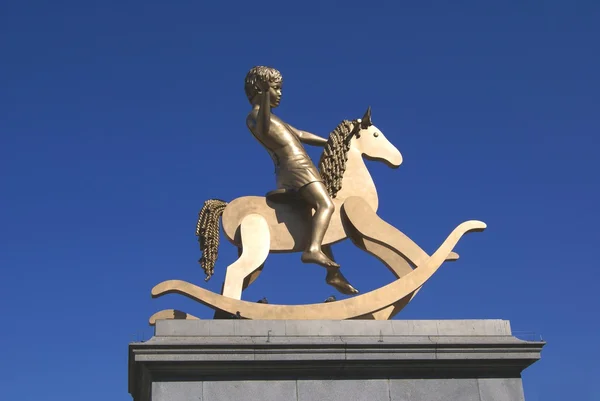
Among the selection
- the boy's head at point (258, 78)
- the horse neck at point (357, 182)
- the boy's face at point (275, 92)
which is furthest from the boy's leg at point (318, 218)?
the boy's head at point (258, 78)

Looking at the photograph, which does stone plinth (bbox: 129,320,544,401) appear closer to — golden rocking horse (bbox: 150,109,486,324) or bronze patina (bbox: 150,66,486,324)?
golden rocking horse (bbox: 150,109,486,324)

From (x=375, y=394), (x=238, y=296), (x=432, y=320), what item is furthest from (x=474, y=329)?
(x=238, y=296)

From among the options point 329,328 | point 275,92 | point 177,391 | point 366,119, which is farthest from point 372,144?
point 177,391

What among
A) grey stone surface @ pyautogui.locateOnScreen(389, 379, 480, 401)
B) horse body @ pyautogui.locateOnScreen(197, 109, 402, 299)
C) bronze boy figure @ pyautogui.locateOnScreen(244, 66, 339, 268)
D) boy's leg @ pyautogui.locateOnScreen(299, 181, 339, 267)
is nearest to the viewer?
grey stone surface @ pyautogui.locateOnScreen(389, 379, 480, 401)

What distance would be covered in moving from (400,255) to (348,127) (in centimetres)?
220

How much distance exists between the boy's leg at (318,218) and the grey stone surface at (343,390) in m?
2.12

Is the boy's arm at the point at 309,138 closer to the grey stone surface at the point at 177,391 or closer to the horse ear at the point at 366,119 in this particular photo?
the horse ear at the point at 366,119

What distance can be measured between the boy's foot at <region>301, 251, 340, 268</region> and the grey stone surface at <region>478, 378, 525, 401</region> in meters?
2.67

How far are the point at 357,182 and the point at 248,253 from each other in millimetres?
2152

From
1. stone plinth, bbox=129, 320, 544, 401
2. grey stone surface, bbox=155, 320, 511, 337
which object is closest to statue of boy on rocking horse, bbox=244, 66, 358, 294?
grey stone surface, bbox=155, 320, 511, 337

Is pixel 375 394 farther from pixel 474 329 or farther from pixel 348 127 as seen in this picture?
pixel 348 127

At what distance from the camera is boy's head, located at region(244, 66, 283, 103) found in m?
12.5

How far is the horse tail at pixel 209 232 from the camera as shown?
11930 mm

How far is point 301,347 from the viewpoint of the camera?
33.0 ft
